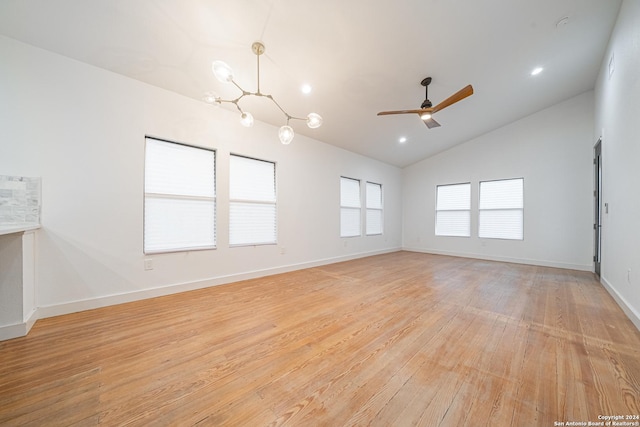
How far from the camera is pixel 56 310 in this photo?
2537 mm

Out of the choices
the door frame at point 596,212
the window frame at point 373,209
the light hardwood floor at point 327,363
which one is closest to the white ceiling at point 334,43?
the door frame at point 596,212

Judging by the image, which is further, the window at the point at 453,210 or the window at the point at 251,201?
the window at the point at 453,210

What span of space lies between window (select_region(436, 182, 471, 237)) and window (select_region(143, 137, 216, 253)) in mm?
6337

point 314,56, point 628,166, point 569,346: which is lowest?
point 569,346

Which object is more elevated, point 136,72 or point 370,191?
point 136,72

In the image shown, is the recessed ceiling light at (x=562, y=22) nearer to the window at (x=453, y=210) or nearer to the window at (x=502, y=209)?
the window at (x=502, y=209)

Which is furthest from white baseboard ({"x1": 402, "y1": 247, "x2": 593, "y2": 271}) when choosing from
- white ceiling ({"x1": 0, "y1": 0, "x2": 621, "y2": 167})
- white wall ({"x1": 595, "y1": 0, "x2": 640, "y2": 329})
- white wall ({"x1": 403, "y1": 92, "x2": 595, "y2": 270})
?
white ceiling ({"x1": 0, "y1": 0, "x2": 621, "y2": 167})

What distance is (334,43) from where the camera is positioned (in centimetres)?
276

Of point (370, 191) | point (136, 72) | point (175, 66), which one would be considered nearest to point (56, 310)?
point (136, 72)

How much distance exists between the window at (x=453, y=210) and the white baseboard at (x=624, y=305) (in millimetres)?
3101

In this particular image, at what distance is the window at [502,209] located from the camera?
18.9ft

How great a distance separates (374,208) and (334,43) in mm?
4833

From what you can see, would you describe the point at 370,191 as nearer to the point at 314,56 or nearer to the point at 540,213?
the point at 540,213

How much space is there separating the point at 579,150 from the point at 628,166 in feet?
10.5
